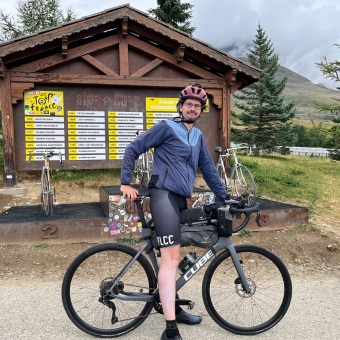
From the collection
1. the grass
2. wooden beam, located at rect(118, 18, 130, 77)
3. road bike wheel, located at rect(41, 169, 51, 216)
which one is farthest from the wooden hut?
road bike wheel, located at rect(41, 169, 51, 216)

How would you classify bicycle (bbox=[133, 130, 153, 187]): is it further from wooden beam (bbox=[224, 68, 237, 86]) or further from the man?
the man

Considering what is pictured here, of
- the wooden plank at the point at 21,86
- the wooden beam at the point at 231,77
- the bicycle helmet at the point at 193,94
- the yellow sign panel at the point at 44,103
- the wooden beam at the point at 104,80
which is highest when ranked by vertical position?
the wooden beam at the point at 231,77

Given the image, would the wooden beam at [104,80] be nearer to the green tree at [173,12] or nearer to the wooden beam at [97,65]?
the wooden beam at [97,65]

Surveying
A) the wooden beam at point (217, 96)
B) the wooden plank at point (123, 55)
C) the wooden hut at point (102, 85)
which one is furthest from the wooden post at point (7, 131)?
the wooden beam at point (217, 96)

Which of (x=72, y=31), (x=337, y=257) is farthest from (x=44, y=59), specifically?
(x=337, y=257)

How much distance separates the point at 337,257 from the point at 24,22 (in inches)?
727

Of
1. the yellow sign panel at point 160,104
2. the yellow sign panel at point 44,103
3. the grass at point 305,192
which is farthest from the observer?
the yellow sign panel at point 160,104

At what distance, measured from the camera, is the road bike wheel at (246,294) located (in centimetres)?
322

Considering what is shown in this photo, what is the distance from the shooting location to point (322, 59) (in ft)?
64.3

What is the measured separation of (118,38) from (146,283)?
7.63 metres

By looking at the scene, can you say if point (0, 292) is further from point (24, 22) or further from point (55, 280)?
point (24, 22)

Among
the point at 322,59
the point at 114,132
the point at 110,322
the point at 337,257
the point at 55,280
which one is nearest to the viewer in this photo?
the point at 110,322

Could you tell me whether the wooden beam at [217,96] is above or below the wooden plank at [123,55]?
below

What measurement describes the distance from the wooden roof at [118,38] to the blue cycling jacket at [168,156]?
6365 millimetres
